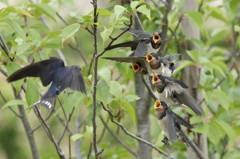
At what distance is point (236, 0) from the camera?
2844mm

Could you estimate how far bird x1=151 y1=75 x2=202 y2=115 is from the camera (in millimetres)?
1621

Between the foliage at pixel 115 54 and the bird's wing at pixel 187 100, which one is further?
the foliage at pixel 115 54

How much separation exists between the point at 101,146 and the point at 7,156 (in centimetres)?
221

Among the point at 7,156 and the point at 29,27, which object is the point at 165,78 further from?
the point at 7,156

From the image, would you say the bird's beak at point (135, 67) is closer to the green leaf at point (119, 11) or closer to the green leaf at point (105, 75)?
the green leaf at point (119, 11)

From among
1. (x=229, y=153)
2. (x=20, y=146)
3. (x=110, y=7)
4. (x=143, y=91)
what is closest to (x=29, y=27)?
(x=110, y=7)

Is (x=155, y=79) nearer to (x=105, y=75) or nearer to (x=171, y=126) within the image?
(x=171, y=126)

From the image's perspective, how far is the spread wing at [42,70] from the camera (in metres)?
1.62

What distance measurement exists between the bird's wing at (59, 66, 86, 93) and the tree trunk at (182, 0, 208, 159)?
3.80 ft

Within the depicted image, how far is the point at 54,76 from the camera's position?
1.79m

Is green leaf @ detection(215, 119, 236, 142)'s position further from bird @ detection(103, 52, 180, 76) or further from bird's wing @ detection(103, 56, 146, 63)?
bird's wing @ detection(103, 56, 146, 63)

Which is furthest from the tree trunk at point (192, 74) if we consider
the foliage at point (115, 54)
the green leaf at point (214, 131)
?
the green leaf at point (214, 131)

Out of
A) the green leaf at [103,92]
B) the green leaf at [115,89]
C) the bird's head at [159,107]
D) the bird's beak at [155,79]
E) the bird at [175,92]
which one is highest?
the bird's beak at [155,79]

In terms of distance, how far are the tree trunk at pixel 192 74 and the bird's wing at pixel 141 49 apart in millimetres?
1237
